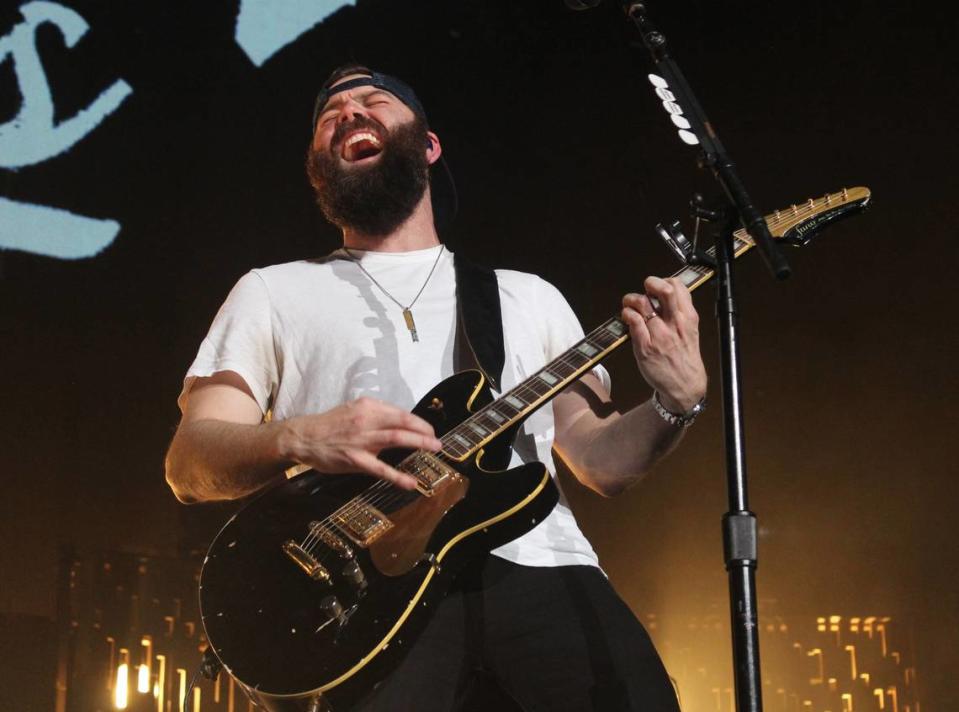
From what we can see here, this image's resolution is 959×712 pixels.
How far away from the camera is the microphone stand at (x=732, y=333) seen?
159 centimetres

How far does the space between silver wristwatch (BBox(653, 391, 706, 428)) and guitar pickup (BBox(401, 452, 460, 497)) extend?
0.45 meters

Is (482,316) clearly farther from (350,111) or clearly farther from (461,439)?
(350,111)

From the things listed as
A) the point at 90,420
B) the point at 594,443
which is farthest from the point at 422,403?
the point at 90,420

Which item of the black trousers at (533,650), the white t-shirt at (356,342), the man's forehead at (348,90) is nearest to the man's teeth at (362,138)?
the man's forehead at (348,90)

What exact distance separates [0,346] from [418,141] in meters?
1.80

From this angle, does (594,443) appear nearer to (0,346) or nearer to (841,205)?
(841,205)

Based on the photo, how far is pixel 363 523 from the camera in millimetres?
1935

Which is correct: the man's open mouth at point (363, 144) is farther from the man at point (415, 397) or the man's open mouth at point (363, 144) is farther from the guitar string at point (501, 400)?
the guitar string at point (501, 400)

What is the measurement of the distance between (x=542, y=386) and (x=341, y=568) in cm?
55

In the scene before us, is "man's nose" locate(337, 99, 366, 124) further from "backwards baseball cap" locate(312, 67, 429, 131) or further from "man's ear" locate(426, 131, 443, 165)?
"man's ear" locate(426, 131, 443, 165)

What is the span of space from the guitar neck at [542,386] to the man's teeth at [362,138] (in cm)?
90

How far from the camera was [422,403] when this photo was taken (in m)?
2.11

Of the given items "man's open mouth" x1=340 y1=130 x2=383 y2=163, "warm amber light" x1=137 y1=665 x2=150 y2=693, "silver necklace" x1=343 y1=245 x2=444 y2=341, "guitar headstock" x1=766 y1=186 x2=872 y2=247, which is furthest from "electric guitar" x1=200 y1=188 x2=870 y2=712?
"warm amber light" x1=137 y1=665 x2=150 y2=693

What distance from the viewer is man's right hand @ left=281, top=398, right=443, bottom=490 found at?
1.79 meters
